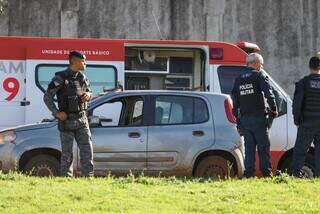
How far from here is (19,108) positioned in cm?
1209

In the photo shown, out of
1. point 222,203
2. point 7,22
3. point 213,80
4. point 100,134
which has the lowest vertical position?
point 222,203

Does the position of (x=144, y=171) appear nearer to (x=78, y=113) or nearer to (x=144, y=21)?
(x=78, y=113)

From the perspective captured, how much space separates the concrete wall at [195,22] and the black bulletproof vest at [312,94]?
35.0ft

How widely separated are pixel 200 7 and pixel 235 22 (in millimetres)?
1132

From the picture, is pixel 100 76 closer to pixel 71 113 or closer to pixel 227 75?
pixel 227 75

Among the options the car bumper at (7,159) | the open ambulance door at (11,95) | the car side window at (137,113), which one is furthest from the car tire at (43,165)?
the open ambulance door at (11,95)

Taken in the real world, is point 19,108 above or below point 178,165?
above

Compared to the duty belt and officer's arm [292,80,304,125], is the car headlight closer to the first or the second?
the duty belt

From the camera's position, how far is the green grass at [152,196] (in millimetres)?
6578

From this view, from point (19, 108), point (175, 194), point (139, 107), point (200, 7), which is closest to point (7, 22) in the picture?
point (200, 7)

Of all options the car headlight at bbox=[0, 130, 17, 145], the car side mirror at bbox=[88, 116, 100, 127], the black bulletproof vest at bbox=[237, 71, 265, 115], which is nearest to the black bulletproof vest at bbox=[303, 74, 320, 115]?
the black bulletproof vest at bbox=[237, 71, 265, 115]

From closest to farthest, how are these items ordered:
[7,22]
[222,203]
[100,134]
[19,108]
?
[222,203]
[100,134]
[19,108]
[7,22]

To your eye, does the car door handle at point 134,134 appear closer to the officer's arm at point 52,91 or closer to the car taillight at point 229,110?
the car taillight at point 229,110

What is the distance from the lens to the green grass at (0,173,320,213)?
21.6 ft
